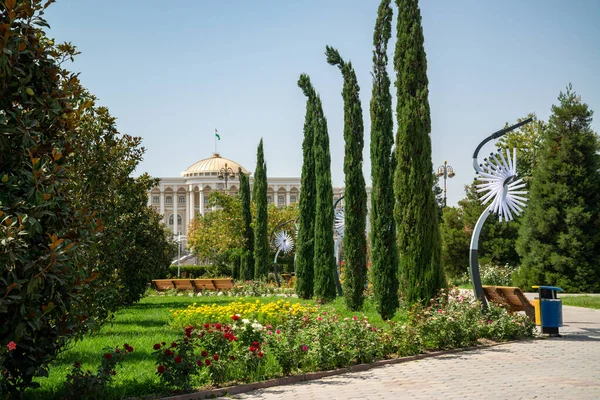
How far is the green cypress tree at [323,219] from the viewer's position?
1756cm

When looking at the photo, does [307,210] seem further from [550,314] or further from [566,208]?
[550,314]

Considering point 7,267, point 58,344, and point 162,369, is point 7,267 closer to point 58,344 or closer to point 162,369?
point 58,344

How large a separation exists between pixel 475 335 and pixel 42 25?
7504mm

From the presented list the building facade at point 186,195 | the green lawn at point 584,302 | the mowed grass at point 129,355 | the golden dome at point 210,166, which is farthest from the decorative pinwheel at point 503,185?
the golden dome at point 210,166

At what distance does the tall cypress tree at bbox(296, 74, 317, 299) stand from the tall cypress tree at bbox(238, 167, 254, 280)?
9.90 meters

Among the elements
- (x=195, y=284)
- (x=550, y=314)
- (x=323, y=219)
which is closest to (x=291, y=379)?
(x=550, y=314)

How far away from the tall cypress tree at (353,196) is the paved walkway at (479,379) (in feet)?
17.0

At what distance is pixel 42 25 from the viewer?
5.31 m

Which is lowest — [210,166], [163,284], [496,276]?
[163,284]

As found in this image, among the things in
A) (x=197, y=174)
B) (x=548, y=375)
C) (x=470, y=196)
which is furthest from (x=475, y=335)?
(x=197, y=174)

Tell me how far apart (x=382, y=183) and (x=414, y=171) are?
1.40 meters

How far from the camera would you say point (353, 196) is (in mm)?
14391

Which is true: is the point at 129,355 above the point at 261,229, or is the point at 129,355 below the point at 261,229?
below

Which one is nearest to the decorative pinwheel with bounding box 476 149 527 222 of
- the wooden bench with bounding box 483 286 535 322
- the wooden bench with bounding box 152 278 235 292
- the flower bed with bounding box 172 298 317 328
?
the wooden bench with bounding box 483 286 535 322
